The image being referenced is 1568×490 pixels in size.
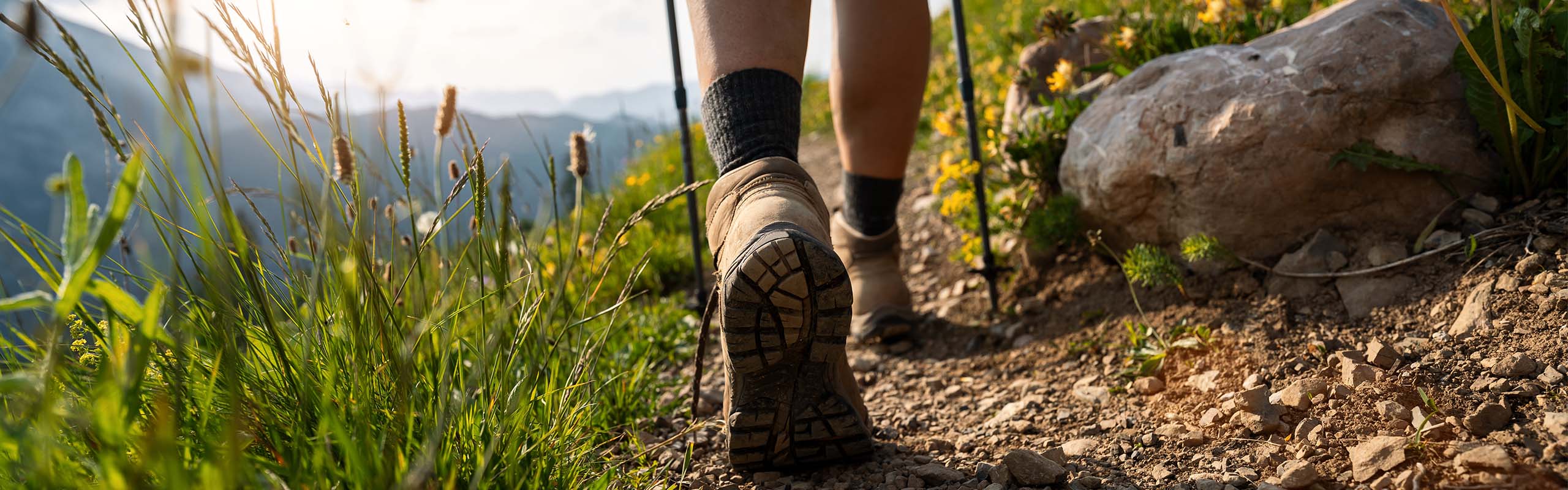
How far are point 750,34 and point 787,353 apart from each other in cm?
57

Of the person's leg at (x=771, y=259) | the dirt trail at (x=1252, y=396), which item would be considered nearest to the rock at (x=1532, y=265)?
the dirt trail at (x=1252, y=396)

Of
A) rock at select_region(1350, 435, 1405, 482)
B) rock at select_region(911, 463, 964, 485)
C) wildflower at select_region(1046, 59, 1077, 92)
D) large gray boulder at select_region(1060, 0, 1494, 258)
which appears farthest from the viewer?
wildflower at select_region(1046, 59, 1077, 92)

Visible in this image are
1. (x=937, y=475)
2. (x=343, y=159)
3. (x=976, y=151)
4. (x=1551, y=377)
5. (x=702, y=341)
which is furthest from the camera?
(x=976, y=151)

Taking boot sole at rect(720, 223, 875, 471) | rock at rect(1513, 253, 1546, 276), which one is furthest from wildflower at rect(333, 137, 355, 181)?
rock at rect(1513, 253, 1546, 276)

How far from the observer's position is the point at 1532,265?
158 cm

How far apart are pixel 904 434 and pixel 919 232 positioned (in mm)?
2068

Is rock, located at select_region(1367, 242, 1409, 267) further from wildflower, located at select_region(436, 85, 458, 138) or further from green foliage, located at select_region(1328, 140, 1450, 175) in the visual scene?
wildflower, located at select_region(436, 85, 458, 138)

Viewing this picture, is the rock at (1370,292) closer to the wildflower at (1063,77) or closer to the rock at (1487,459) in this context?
the rock at (1487,459)

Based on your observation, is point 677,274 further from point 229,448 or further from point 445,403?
point 229,448

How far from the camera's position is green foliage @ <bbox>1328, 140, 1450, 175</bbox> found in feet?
6.17

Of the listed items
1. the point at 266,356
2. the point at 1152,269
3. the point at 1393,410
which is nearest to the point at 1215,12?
the point at 1152,269

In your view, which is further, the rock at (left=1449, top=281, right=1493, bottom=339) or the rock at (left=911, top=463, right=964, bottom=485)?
the rock at (left=1449, top=281, right=1493, bottom=339)

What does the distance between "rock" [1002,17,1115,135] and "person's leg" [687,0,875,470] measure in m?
1.71

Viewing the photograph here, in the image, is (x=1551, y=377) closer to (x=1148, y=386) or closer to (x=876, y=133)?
(x=1148, y=386)
